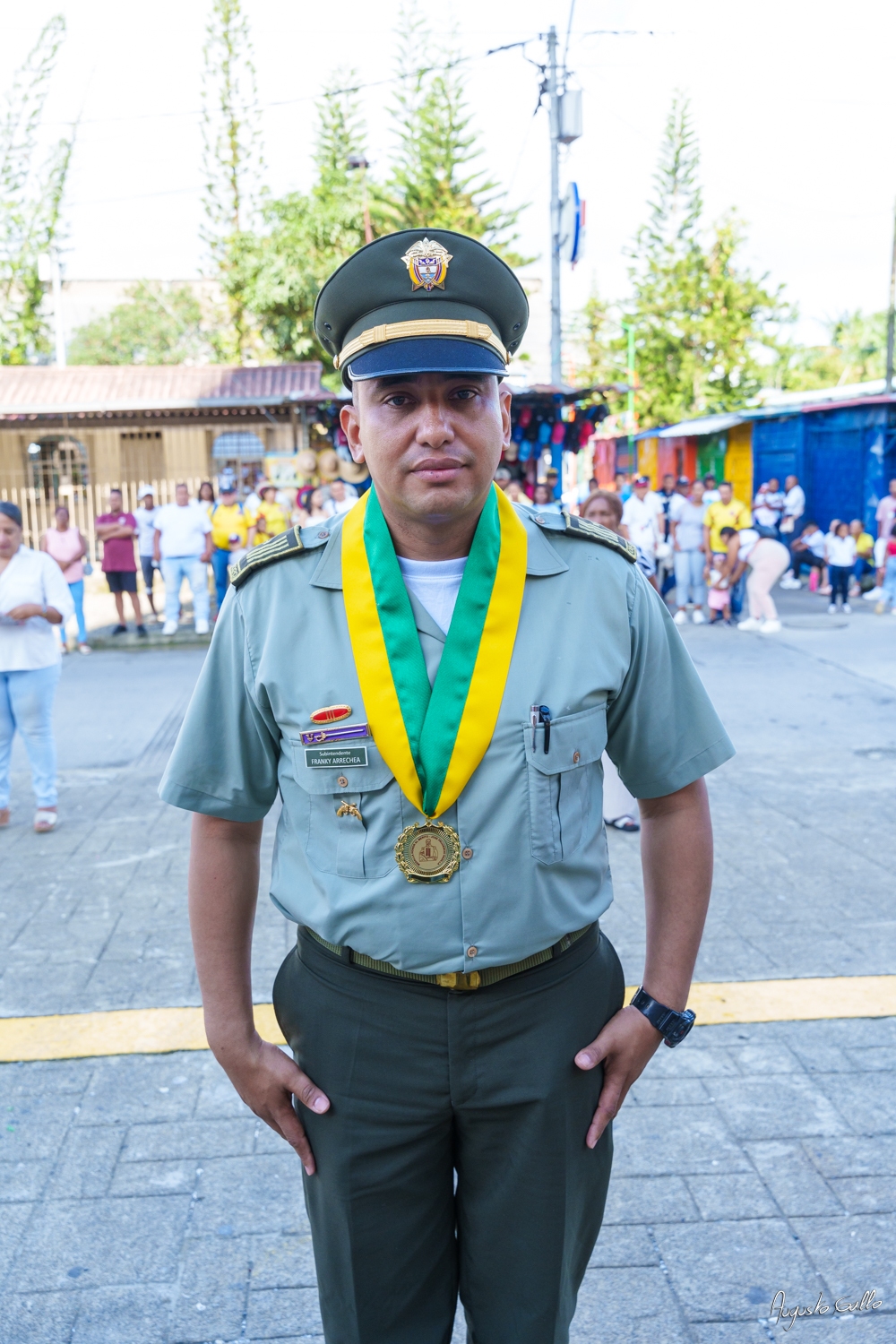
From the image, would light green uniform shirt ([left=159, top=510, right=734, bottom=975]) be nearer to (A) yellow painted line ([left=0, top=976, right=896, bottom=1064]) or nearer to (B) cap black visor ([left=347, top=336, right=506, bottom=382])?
(B) cap black visor ([left=347, top=336, right=506, bottom=382])

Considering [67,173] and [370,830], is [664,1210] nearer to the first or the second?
[370,830]

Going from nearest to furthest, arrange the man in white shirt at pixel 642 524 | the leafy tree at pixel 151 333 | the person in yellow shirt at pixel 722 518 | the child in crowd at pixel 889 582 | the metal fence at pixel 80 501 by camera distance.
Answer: the man in white shirt at pixel 642 524, the person in yellow shirt at pixel 722 518, the child in crowd at pixel 889 582, the metal fence at pixel 80 501, the leafy tree at pixel 151 333

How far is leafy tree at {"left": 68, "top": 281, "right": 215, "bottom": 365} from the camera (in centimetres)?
5062

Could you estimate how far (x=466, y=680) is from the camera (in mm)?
→ 1678

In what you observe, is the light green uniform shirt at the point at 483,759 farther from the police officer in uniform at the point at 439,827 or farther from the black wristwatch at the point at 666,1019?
the black wristwatch at the point at 666,1019

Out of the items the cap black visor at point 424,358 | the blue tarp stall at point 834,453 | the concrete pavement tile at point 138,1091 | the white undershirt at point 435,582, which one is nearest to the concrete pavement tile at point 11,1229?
the concrete pavement tile at point 138,1091

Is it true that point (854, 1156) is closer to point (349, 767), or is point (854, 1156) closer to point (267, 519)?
point (349, 767)

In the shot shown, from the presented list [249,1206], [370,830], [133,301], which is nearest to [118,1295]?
[249,1206]

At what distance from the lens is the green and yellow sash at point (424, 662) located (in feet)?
5.41

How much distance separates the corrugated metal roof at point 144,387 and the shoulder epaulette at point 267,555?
17.4 meters

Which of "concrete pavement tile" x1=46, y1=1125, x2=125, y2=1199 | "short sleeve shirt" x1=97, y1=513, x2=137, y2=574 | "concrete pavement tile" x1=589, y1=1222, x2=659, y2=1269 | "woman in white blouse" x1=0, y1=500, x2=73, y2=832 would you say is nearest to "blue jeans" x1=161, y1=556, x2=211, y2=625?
"short sleeve shirt" x1=97, y1=513, x2=137, y2=574

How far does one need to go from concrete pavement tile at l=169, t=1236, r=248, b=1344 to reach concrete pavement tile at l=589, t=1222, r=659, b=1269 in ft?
2.65

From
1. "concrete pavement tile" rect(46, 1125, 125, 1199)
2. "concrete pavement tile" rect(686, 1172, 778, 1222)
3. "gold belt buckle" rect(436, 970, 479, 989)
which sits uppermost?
"gold belt buckle" rect(436, 970, 479, 989)

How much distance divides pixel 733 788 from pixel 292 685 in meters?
5.23
